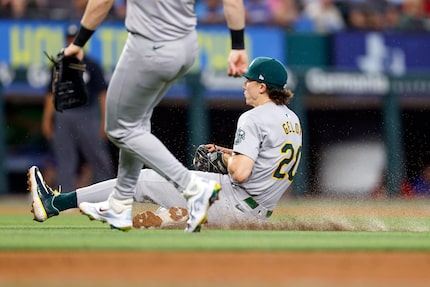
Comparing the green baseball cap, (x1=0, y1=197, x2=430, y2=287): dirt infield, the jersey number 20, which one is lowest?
(x1=0, y1=197, x2=430, y2=287): dirt infield

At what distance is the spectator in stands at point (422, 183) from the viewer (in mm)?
14391

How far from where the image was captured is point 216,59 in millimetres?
15102

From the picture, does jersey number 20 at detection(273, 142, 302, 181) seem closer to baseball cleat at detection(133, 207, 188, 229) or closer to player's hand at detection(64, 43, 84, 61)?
baseball cleat at detection(133, 207, 188, 229)

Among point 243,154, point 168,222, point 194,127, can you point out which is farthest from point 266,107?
point 194,127

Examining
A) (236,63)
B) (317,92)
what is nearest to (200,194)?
(236,63)

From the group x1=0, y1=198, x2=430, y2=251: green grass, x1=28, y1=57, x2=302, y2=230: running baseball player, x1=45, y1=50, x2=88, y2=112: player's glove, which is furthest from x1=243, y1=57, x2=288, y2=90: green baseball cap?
x1=45, y1=50, x2=88, y2=112: player's glove

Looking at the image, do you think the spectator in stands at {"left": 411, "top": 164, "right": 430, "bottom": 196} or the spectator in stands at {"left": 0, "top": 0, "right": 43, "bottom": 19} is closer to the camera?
the spectator in stands at {"left": 411, "top": 164, "right": 430, "bottom": 196}

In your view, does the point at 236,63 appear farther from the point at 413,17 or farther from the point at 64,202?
the point at 413,17

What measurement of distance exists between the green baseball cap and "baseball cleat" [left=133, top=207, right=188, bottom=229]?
983mm

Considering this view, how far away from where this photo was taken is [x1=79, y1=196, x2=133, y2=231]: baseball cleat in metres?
6.55

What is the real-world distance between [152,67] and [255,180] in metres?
1.44

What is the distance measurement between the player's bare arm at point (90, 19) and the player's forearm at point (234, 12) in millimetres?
655

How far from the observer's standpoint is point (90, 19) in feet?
20.2

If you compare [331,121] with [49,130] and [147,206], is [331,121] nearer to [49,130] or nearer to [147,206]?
[49,130]
